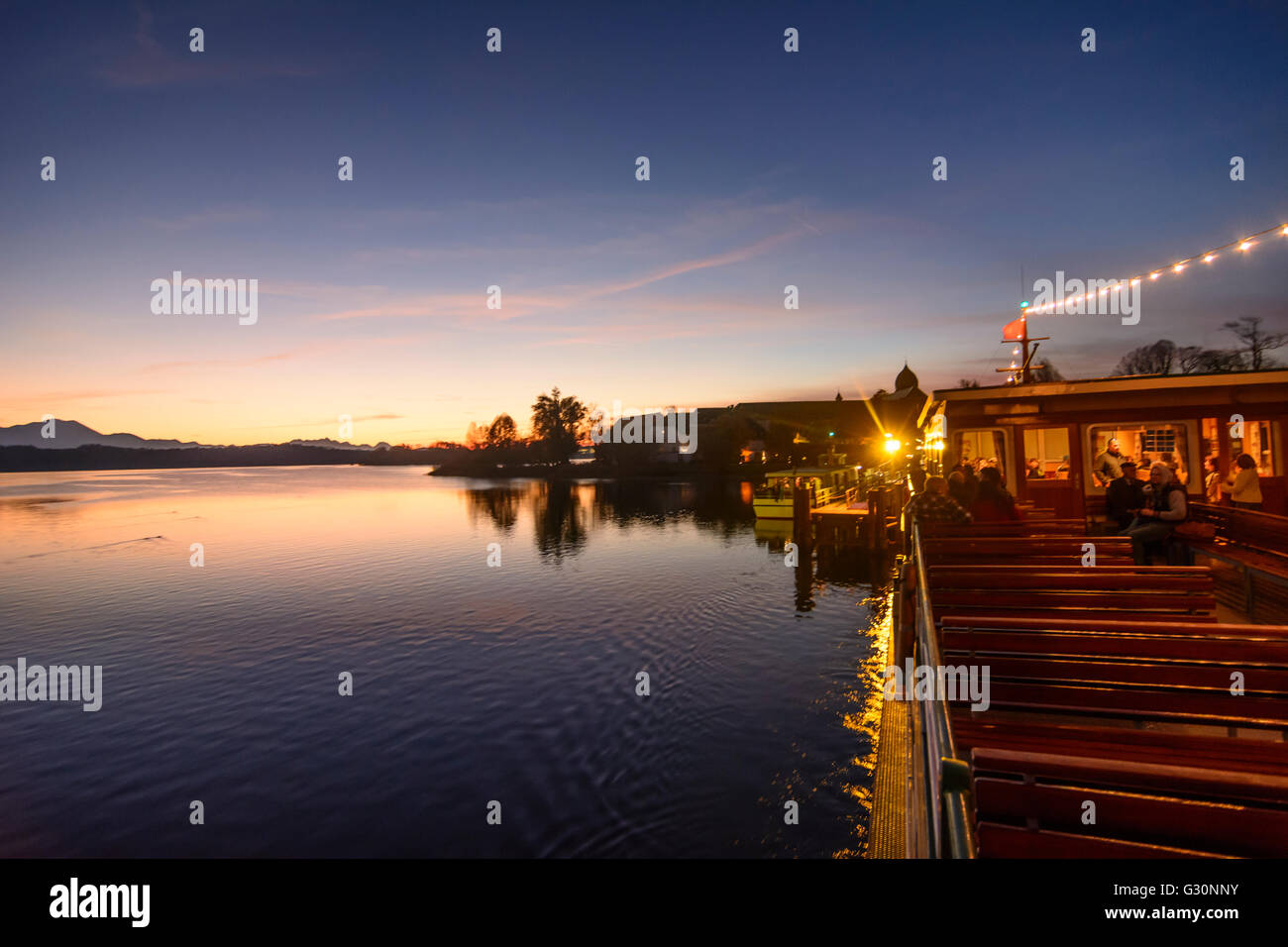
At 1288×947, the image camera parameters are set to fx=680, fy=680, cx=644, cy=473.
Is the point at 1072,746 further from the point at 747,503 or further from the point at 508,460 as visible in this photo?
the point at 508,460

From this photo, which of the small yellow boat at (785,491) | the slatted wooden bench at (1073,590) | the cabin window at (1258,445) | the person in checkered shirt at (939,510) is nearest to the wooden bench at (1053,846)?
the slatted wooden bench at (1073,590)

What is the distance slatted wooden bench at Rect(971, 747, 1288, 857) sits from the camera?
3.08 meters

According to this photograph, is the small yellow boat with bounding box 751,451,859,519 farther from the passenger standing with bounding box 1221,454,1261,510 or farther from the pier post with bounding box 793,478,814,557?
the passenger standing with bounding box 1221,454,1261,510

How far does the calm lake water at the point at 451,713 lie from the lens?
1093cm

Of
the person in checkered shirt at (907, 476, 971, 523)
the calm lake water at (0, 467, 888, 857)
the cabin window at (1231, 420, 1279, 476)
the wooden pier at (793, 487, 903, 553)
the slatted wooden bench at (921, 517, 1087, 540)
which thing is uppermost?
the cabin window at (1231, 420, 1279, 476)

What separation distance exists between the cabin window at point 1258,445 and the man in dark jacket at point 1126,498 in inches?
185

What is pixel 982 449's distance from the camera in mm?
24734

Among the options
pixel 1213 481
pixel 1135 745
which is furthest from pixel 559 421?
pixel 1135 745

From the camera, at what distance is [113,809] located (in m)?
12.1

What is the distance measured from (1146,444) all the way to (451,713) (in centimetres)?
1801

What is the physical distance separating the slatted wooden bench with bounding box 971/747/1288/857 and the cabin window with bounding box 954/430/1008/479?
718 inches

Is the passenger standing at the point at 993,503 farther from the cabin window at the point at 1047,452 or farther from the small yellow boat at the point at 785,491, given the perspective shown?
the small yellow boat at the point at 785,491

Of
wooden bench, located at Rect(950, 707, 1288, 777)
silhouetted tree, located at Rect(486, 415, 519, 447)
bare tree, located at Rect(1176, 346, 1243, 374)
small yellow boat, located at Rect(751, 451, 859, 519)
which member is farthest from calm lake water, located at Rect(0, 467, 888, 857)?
silhouetted tree, located at Rect(486, 415, 519, 447)
